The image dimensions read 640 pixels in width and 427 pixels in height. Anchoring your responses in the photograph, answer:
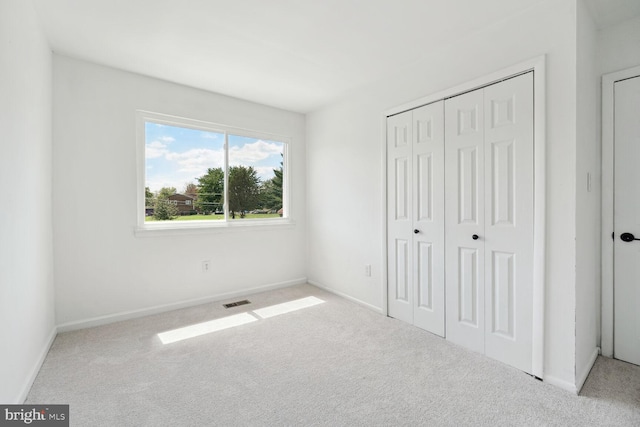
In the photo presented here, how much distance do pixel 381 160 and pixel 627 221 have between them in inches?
78.2

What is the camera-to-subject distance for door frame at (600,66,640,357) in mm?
2195

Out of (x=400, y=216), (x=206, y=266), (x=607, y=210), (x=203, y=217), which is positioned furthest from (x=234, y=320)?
(x=607, y=210)

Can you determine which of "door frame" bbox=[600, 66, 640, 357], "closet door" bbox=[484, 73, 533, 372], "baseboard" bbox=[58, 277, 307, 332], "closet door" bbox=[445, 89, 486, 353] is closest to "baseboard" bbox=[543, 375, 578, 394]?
"closet door" bbox=[484, 73, 533, 372]

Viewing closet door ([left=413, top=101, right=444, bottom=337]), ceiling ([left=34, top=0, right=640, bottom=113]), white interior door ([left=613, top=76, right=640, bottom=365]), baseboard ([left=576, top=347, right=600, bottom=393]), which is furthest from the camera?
closet door ([left=413, top=101, right=444, bottom=337])

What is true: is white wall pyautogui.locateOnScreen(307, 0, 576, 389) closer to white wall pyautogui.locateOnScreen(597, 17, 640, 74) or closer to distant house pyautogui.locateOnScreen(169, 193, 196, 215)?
white wall pyautogui.locateOnScreen(597, 17, 640, 74)

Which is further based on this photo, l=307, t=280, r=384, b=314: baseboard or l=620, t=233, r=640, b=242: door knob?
l=307, t=280, r=384, b=314: baseboard

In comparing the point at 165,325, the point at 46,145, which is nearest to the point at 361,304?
the point at 165,325

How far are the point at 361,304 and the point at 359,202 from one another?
120cm

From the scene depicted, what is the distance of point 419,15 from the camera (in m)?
2.10

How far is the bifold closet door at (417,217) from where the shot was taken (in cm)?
260

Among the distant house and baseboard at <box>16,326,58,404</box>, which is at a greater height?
the distant house

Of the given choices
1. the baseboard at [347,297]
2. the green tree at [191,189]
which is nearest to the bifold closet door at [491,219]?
the baseboard at [347,297]

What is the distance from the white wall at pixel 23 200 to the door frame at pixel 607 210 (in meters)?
3.86

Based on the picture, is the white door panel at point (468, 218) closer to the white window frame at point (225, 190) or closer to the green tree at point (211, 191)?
the white window frame at point (225, 190)
